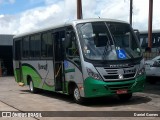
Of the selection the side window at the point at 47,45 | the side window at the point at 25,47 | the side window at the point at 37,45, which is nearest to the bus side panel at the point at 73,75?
the side window at the point at 47,45

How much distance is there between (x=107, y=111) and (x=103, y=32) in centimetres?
293

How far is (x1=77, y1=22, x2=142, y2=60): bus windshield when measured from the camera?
12.9 meters

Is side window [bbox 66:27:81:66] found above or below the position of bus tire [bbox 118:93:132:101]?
above

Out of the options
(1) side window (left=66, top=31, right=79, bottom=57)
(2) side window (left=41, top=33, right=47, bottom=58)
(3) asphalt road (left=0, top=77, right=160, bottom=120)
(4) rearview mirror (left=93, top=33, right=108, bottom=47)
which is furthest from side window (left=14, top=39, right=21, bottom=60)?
(4) rearview mirror (left=93, top=33, right=108, bottom=47)

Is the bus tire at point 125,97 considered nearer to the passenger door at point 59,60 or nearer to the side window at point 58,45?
the passenger door at point 59,60

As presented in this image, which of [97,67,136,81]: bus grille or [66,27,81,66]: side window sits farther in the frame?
[66,27,81,66]: side window

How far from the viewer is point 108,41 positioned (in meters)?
13.2

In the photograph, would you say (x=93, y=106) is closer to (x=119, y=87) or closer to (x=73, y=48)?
(x=119, y=87)

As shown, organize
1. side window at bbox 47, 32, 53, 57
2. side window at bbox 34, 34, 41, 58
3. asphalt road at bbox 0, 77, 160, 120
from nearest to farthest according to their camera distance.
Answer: asphalt road at bbox 0, 77, 160, 120, side window at bbox 47, 32, 53, 57, side window at bbox 34, 34, 41, 58

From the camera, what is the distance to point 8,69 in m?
40.8

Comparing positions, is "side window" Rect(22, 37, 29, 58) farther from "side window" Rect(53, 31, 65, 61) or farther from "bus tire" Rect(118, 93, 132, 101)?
"bus tire" Rect(118, 93, 132, 101)

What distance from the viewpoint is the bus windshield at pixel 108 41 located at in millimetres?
12930

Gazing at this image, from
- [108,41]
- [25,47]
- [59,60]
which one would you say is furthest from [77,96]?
[25,47]

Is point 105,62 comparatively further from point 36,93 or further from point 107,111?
point 36,93
